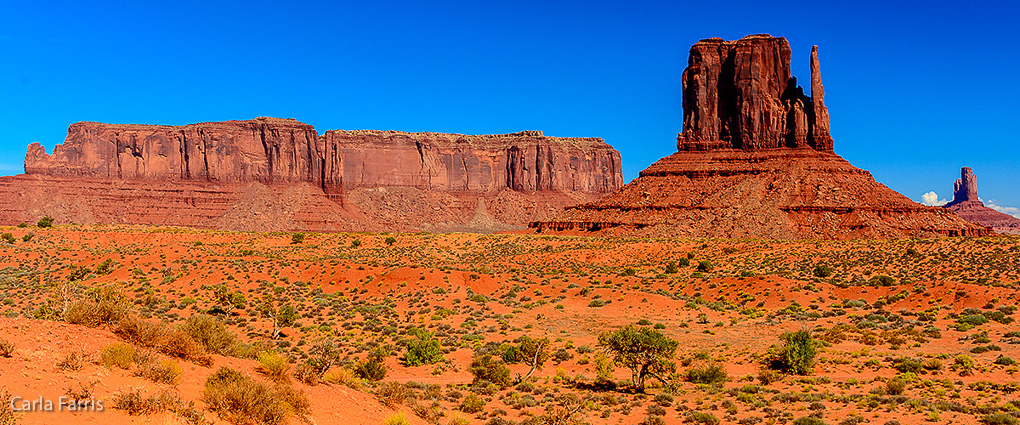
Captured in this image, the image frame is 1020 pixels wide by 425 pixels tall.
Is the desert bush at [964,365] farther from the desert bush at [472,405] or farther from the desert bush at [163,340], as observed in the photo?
the desert bush at [163,340]

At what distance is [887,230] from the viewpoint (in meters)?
61.7

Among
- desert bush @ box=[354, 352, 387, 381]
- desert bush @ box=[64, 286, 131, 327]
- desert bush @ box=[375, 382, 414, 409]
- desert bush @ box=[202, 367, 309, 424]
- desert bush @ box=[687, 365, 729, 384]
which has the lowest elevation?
desert bush @ box=[687, 365, 729, 384]

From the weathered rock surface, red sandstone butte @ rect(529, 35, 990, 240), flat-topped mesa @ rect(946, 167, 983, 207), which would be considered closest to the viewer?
red sandstone butte @ rect(529, 35, 990, 240)

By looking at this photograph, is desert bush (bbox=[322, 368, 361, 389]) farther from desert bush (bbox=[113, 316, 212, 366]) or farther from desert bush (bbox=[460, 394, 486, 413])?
desert bush (bbox=[460, 394, 486, 413])

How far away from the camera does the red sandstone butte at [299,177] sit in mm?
126812

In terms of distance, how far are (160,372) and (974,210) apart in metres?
222

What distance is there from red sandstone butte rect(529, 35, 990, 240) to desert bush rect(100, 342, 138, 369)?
201 feet

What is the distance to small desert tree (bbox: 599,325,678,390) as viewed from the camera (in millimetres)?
17516

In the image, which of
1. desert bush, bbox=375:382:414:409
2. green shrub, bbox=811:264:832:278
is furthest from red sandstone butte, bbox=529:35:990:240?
desert bush, bbox=375:382:414:409

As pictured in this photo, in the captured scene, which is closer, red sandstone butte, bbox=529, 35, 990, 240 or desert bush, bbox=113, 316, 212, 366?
desert bush, bbox=113, 316, 212, 366

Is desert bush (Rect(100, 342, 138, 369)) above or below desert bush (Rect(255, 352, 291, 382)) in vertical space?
above

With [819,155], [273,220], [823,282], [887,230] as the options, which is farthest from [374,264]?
[273,220]

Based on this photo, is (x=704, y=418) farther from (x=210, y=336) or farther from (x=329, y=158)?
(x=329, y=158)

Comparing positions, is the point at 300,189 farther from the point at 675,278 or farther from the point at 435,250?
the point at 675,278
